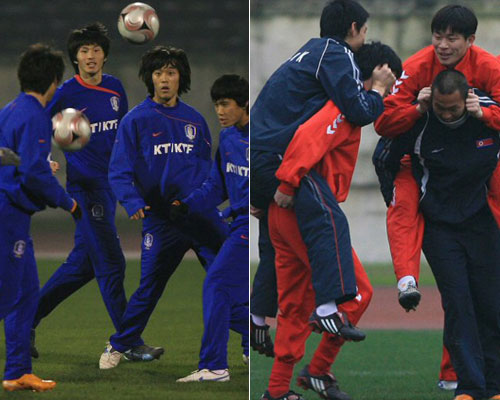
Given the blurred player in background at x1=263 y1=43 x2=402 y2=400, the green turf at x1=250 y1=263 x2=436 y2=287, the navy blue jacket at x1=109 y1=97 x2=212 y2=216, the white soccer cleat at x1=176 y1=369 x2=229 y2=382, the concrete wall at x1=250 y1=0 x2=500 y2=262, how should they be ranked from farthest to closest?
the concrete wall at x1=250 y1=0 x2=500 y2=262, the green turf at x1=250 y1=263 x2=436 y2=287, the navy blue jacket at x1=109 y1=97 x2=212 y2=216, the white soccer cleat at x1=176 y1=369 x2=229 y2=382, the blurred player in background at x1=263 y1=43 x2=402 y2=400

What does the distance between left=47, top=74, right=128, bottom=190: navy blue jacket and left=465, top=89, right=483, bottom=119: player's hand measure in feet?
5.99

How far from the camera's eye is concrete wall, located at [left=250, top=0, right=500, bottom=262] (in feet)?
35.9

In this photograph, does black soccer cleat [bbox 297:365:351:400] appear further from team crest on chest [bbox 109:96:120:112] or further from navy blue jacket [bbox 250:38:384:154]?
team crest on chest [bbox 109:96:120:112]

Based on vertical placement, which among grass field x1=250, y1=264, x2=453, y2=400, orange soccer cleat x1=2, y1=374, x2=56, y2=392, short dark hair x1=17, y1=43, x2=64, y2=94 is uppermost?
short dark hair x1=17, y1=43, x2=64, y2=94

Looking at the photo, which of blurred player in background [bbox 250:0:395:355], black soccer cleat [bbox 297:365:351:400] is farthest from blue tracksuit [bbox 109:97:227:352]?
black soccer cleat [bbox 297:365:351:400]

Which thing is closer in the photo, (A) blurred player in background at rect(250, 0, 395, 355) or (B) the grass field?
(A) blurred player in background at rect(250, 0, 395, 355)

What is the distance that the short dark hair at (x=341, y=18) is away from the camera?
14.1 feet

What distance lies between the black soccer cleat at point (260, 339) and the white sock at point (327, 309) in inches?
21.0

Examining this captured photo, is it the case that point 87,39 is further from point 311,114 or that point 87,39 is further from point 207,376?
point 207,376

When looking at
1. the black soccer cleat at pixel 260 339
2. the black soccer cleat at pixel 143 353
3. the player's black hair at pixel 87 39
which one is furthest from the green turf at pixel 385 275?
the black soccer cleat at pixel 260 339

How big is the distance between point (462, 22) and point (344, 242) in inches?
44.8

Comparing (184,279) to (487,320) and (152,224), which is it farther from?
(487,320)

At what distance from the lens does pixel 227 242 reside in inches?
190

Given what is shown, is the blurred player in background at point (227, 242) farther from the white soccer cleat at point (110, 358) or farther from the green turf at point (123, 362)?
the white soccer cleat at point (110, 358)
